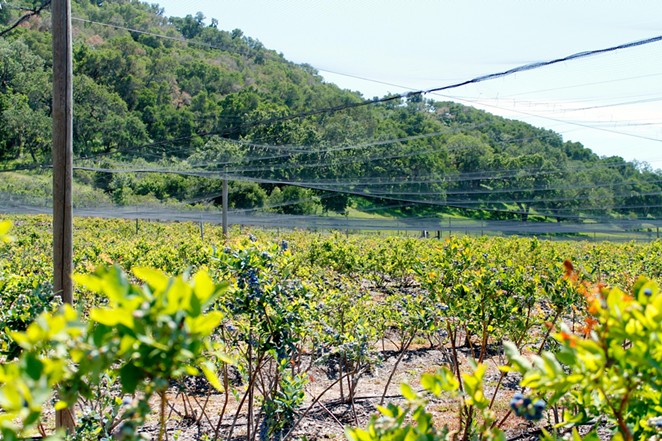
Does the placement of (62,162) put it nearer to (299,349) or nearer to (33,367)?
(299,349)

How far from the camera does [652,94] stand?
11.1 m

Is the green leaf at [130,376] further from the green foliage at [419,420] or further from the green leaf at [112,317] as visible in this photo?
the green foliage at [419,420]

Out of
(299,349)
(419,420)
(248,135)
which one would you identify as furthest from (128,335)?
(248,135)

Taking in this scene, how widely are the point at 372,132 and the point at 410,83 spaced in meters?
12.7

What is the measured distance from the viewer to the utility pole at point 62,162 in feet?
13.0

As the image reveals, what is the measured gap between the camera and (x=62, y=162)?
4.02 metres

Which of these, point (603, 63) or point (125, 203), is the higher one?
point (603, 63)

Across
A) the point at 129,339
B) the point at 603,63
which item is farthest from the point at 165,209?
the point at 129,339

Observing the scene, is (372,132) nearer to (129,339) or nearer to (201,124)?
(201,124)

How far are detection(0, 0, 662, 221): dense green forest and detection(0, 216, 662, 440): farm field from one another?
660 centimetres

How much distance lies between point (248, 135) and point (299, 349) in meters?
13.8

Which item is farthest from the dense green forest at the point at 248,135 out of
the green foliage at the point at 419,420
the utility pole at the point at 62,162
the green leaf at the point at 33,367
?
the green leaf at the point at 33,367

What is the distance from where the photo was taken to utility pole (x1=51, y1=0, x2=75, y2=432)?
3.95 metres

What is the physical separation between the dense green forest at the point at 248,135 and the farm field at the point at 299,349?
6.60 meters
